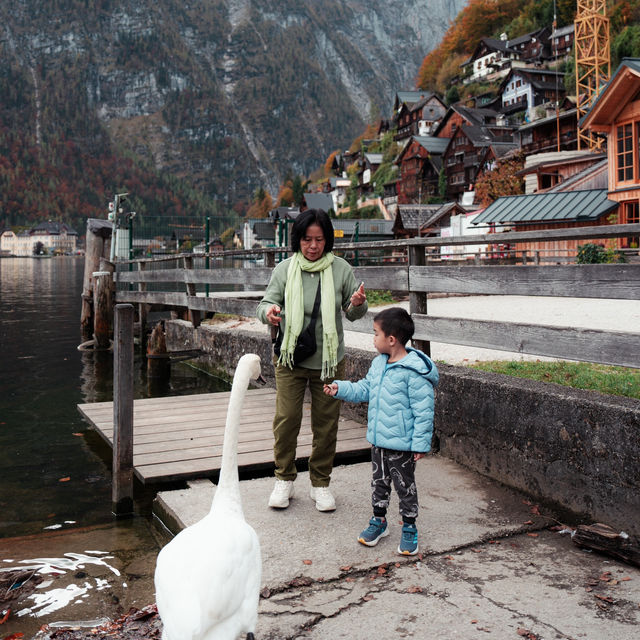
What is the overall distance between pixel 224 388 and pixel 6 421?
335cm

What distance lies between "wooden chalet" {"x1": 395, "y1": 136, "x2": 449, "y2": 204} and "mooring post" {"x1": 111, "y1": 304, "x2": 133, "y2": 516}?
70.1m

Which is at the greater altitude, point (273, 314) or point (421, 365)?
point (273, 314)

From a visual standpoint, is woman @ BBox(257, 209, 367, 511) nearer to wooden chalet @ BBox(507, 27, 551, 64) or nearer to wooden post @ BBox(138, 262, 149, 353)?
wooden post @ BBox(138, 262, 149, 353)

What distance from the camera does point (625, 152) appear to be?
88.7 ft

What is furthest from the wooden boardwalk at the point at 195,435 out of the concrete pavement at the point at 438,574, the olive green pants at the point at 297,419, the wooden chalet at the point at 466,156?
the wooden chalet at the point at 466,156

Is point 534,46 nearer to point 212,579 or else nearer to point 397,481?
point 397,481

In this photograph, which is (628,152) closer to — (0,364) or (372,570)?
(0,364)

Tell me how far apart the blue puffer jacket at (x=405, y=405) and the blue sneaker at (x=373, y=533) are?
1.48ft

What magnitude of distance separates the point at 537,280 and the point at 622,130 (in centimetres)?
2583

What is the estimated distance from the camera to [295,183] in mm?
121625

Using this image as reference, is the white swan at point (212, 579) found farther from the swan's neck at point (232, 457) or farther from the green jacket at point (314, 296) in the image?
the green jacket at point (314, 296)

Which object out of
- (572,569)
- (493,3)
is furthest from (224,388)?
(493,3)

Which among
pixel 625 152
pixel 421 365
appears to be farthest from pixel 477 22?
pixel 421 365

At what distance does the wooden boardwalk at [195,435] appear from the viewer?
215 inches
